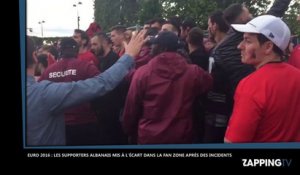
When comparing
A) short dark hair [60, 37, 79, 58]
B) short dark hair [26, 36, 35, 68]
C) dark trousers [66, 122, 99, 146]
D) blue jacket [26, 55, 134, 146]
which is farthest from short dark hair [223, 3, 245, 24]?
short dark hair [26, 36, 35, 68]

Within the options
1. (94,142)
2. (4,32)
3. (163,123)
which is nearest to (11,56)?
(4,32)

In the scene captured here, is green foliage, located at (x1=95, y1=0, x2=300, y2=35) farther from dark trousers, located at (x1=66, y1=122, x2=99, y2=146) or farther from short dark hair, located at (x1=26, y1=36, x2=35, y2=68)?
dark trousers, located at (x1=66, y1=122, x2=99, y2=146)

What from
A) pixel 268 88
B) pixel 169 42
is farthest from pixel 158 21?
pixel 268 88

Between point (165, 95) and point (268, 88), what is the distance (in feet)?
2.75

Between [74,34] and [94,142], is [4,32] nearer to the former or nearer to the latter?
[74,34]

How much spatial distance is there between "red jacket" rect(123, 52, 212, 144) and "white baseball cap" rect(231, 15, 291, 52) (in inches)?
22.4

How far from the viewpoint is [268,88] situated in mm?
3904

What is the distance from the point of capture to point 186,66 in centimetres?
409

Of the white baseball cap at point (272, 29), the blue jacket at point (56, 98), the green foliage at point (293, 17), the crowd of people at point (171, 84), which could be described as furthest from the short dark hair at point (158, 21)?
the green foliage at point (293, 17)

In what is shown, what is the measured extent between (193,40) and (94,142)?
122 centimetres

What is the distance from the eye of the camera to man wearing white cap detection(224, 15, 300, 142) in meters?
3.87

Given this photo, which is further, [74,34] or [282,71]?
[74,34]
